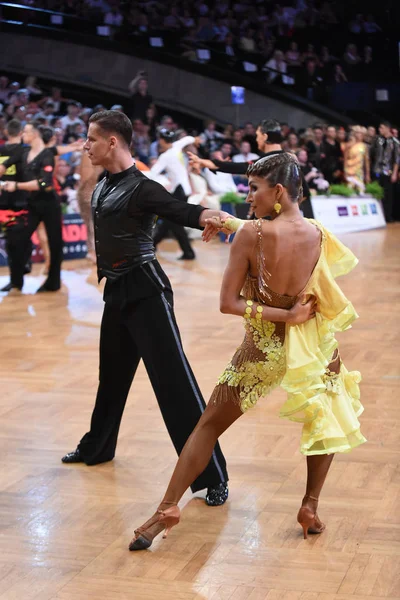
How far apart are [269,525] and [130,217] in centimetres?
137

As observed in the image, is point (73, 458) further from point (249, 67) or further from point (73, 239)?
point (249, 67)

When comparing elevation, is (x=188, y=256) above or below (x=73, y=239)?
below

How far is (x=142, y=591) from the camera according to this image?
318cm

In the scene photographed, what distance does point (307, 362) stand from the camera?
11.1ft

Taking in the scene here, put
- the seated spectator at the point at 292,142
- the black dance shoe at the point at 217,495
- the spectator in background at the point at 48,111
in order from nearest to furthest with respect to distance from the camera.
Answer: the black dance shoe at the point at 217,495
the spectator in background at the point at 48,111
the seated spectator at the point at 292,142

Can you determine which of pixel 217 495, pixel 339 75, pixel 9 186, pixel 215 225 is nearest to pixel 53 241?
pixel 9 186

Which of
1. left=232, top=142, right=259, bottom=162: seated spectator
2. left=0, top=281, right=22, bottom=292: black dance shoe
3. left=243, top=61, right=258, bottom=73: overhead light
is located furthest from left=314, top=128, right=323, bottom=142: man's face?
left=0, top=281, right=22, bottom=292: black dance shoe

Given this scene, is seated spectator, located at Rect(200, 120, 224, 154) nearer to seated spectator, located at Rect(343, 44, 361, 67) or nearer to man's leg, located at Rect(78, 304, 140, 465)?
seated spectator, located at Rect(343, 44, 361, 67)

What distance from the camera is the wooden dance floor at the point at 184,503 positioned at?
3.25m

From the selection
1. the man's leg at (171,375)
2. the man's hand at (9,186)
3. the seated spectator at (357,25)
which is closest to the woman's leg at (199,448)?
the man's leg at (171,375)

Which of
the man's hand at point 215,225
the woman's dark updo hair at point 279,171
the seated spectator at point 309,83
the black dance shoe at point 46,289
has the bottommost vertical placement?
Result: the black dance shoe at point 46,289

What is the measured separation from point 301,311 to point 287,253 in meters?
0.21

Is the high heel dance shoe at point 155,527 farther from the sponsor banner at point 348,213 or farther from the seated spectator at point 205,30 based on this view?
the seated spectator at point 205,30

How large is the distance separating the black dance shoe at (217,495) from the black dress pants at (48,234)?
20.0 feet
